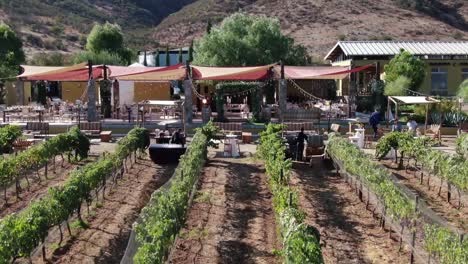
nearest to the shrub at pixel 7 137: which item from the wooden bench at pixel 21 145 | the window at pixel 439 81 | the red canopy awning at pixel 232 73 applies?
the wooden bench at pixel 21 145

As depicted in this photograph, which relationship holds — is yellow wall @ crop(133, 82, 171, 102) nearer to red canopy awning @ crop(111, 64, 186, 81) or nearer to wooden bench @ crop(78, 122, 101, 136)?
red canopy awning @ crop(111, 64, 186, 81)

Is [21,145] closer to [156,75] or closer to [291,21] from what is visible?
[156,75]

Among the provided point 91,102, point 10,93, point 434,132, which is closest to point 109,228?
point 91,102

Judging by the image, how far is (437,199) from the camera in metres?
15.0

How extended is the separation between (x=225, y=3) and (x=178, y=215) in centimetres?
7309

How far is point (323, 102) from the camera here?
33688 mm

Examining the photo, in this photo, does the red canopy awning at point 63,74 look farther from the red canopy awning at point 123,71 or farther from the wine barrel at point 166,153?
the wine barrel at point 166,153

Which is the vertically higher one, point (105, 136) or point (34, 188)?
point (105, 136)

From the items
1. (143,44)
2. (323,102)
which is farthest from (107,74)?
(143,44)

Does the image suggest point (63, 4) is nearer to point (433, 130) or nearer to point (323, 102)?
point (323, 102)

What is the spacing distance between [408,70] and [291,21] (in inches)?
1652

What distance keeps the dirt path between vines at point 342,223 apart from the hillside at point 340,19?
46.8 meters

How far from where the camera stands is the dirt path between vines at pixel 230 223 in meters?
10.8

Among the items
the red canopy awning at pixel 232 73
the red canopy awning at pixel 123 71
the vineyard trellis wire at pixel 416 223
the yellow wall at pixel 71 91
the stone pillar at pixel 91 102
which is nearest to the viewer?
the vineyard trellis wire at pixel 416 223
